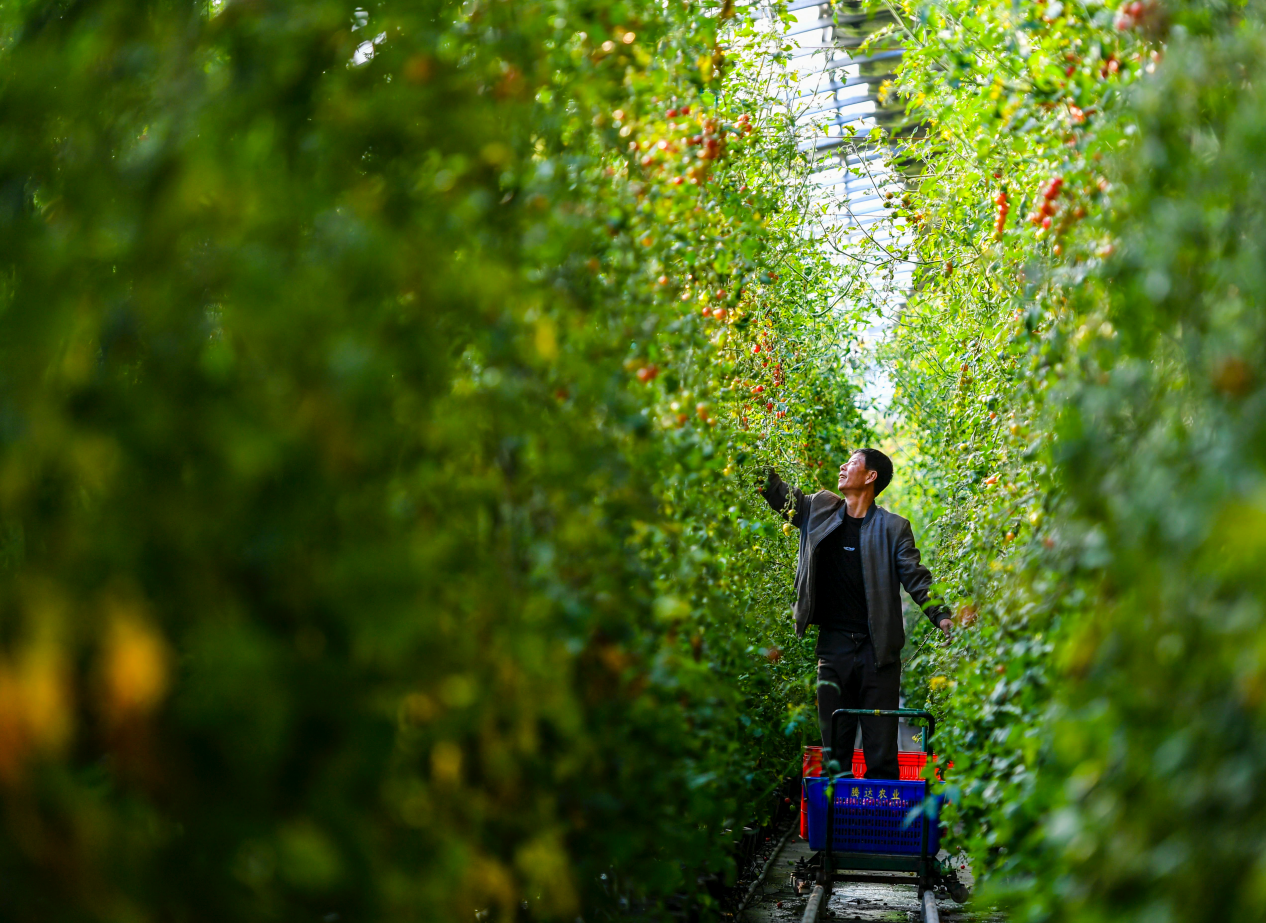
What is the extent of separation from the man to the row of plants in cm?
194

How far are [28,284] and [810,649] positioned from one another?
17.8 feet

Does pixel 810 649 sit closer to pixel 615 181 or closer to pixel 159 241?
pixel 615 181

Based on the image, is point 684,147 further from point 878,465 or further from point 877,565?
point 878,465

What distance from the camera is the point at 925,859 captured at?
168 inches

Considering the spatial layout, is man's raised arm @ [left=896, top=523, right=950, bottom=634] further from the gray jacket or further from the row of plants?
the row of plants

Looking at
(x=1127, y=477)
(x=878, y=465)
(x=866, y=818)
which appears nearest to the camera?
(x=1127, y=477)

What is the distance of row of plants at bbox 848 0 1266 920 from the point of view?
3.45 ft

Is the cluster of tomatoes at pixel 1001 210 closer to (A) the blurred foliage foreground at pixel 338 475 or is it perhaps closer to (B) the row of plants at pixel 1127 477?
(B) the row of plants at pixel 1127 477

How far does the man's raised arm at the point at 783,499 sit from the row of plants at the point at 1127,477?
2.15m

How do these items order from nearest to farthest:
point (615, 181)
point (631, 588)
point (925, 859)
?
point (631, 588)
point (615, 181)
point (925, 859)

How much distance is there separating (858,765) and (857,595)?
0.85 m

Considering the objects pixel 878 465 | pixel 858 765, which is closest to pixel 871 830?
pixel 858 765

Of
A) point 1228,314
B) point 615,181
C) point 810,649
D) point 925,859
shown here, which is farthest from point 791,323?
point 1228,314

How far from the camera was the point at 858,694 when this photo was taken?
17.3 feet
